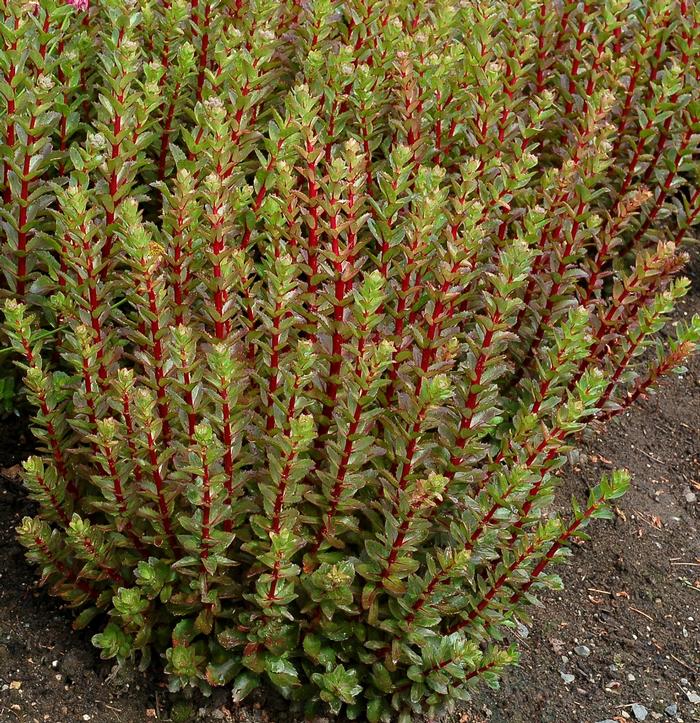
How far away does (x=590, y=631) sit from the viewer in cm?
348

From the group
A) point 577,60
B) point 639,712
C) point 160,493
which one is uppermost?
point 577,60

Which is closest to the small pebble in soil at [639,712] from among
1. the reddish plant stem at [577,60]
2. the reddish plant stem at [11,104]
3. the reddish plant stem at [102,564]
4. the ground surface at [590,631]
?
the ground surface at [590,631]

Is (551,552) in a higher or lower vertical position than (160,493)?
higher

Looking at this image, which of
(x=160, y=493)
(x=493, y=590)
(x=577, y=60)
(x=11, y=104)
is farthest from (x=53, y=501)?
(x=577, y=60)

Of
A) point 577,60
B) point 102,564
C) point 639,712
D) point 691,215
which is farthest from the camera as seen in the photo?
point 691,215

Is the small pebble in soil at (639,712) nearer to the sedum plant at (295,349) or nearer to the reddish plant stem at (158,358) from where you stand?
the sedum plant at (295,349)

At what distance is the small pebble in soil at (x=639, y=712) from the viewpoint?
10.6ft

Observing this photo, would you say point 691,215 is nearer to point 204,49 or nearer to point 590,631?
point 590,631

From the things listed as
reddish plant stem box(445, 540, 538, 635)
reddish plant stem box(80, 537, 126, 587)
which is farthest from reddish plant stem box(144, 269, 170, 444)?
reddish plant stem box(445, 540, 538, 635)

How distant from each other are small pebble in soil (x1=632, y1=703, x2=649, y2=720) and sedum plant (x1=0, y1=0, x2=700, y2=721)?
1.56ft

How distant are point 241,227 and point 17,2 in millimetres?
869

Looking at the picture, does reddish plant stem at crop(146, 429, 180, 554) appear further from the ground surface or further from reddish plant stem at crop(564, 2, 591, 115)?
reddish plant stem at crop(564, 2, 591, 115)

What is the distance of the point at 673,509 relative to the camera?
154 inches

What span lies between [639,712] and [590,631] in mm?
322
